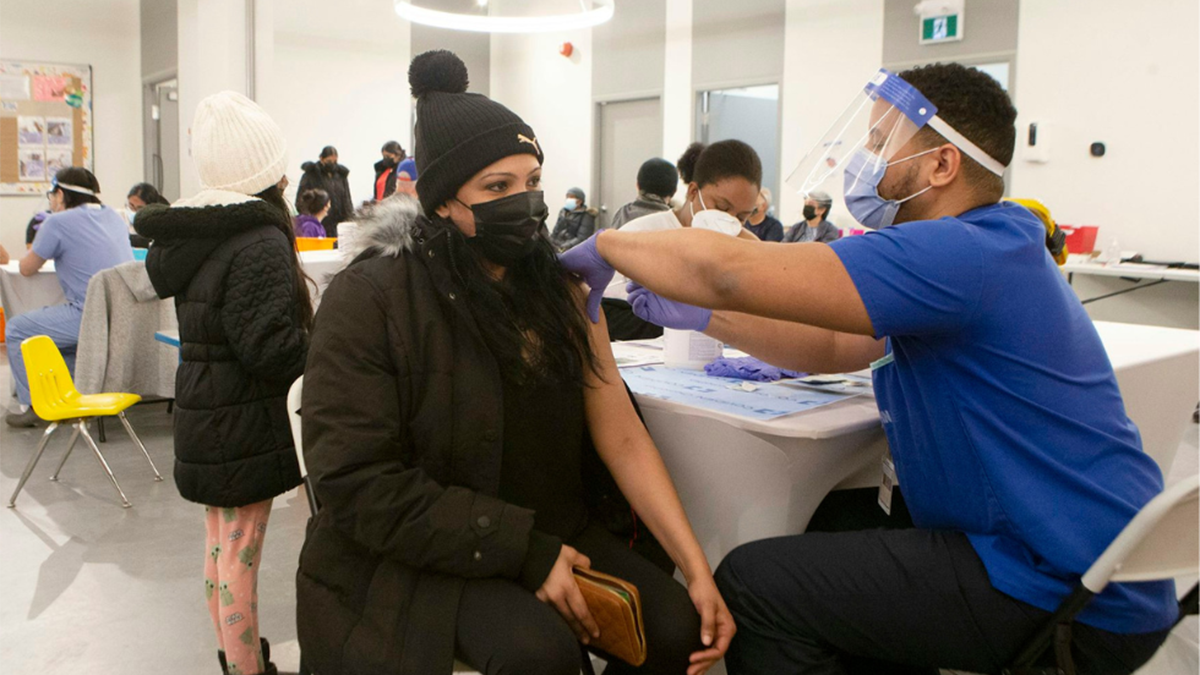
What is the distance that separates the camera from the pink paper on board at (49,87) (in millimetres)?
9359

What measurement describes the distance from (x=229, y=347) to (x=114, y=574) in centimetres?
137

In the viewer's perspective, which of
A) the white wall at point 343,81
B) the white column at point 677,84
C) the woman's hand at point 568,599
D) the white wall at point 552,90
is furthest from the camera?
the white wall at point 552,90

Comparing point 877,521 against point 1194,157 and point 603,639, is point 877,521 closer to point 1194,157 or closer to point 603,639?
point 603,639

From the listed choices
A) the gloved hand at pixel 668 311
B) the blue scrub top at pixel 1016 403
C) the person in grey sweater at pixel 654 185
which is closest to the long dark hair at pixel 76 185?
the person in grey sweater at pixel 654 185

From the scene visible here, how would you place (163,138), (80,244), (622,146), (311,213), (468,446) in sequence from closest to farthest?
(468,446), (80,244), (311,213), (622,146), (163,138)

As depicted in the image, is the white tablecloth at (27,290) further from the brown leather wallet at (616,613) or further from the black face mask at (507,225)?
the brown leather wallet at (616,613)

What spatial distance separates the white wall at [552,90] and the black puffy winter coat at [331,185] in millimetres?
2896

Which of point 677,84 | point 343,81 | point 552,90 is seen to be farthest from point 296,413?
point 552,90

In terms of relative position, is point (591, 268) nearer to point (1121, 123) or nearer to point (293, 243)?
point (293, 243)

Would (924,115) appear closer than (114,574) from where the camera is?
Yes

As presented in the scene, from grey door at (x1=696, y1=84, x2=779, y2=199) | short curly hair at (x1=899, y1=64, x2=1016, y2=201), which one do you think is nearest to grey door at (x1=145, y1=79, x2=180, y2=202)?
grey door at (x1=696, y1=84, x2=779, y2=199)

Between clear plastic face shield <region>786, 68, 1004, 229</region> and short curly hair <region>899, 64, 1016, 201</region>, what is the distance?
0.04 ft

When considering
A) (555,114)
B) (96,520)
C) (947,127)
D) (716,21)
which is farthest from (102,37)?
(947,127)

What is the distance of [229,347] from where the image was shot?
197 cm
